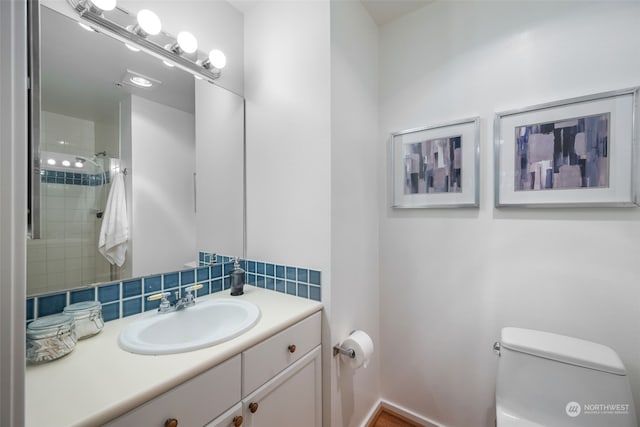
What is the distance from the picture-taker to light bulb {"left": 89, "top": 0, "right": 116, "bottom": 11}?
102 cm

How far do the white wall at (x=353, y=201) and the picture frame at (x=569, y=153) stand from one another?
2.29ft

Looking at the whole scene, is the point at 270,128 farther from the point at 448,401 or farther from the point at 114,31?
the point at 448,401

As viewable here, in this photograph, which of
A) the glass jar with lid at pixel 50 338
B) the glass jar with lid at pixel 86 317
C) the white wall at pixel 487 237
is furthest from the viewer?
the white wall at pixel 487 237

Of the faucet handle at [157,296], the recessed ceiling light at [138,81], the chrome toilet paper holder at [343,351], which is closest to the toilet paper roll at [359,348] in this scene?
the chrome toilet paper holder at [343,351]

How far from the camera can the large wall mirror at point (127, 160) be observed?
0.96 metres

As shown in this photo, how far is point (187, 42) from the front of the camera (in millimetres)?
1283

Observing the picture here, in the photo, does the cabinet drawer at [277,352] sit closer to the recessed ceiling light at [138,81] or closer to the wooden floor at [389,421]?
the wooden floor at [389,421]

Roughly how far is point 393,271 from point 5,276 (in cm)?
164

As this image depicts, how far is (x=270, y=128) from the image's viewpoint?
4.93 feet

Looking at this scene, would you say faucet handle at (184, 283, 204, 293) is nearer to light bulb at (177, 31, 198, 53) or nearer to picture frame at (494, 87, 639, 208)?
light bulb at (177, 31, 198, 53)

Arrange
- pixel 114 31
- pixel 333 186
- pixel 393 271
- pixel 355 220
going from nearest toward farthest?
pixel 114 31
pixel 333 186
pixel 355 220
pixel 393 271

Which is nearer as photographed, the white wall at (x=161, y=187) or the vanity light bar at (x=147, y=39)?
the vanity light bar at (x=147, y=39)

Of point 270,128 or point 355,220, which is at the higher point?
point 270,128

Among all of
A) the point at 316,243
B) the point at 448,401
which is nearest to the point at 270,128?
the point at 316,243
